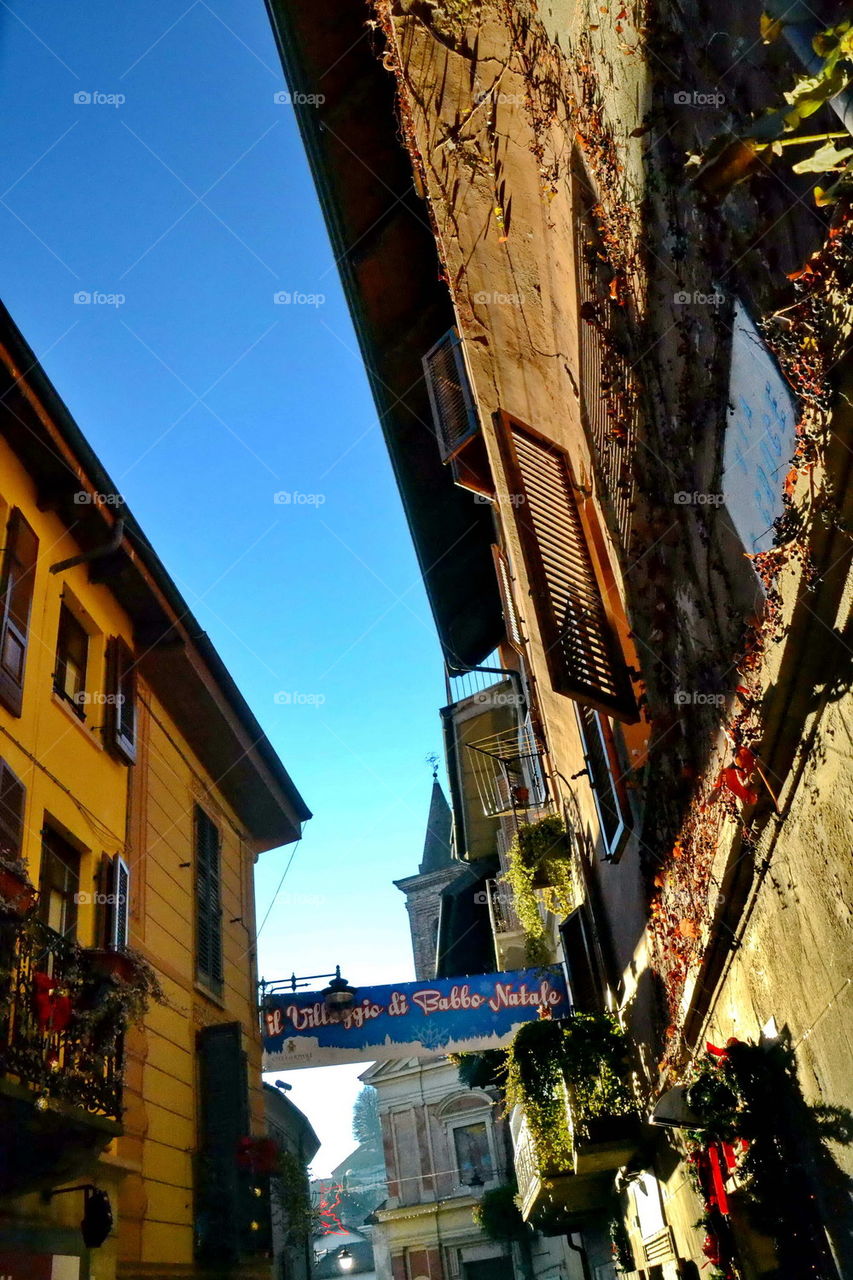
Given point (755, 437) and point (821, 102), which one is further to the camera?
point (755, 437)

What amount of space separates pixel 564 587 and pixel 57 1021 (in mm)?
4903

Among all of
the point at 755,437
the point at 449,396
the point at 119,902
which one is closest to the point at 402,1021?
the point at 119,902

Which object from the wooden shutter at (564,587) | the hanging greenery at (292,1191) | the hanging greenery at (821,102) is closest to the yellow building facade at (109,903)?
the hanging greenery at (292,1191)

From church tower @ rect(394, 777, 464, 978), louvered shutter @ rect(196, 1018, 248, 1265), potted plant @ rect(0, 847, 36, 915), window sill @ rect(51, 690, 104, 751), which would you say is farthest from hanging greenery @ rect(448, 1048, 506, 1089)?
church tower @ rect(394, 777, 464, 978)

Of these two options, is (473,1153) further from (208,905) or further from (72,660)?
(72,660)

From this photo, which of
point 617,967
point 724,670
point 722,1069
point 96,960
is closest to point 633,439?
point 724,670

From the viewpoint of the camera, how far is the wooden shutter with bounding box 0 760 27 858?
757 centimetres

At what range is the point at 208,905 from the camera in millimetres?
13039

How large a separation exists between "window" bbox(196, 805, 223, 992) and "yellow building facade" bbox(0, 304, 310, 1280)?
0.05 m

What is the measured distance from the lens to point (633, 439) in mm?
6477

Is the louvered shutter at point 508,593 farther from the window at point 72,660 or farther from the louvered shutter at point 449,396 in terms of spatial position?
the window at point 72,660

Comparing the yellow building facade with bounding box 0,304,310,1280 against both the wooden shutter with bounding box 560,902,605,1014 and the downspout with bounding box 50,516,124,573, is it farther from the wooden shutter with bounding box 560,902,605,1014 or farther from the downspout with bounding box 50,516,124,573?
the wooden shutter with bounding box 560,902,605,1014

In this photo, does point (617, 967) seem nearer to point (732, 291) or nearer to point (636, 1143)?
point (636, 1143)

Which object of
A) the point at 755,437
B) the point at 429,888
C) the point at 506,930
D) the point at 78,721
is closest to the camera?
the point at 755,437
